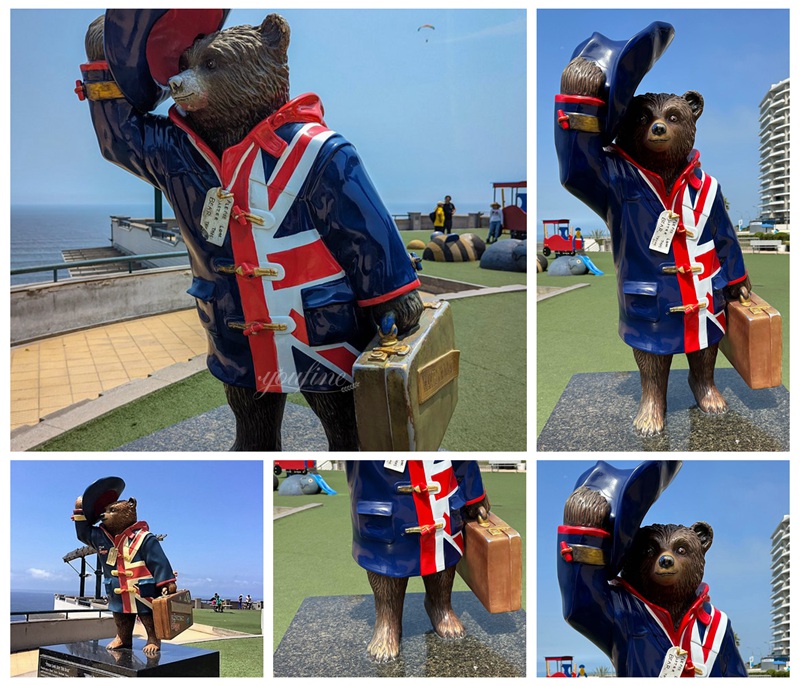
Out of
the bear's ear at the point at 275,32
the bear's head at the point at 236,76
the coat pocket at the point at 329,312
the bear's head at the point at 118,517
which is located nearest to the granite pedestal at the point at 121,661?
the bear's head at the point at 118,517

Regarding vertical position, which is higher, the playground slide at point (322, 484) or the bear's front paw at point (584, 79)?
the bear's front paw at point (584, 79)

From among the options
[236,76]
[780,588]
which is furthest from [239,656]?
[236,76]

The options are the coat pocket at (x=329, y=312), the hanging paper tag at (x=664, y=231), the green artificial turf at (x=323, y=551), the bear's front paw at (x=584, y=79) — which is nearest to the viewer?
the coat pocket at (x=329, y=312)

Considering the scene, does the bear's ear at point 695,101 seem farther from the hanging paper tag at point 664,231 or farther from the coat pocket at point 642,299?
the coat pocket at point 642,299

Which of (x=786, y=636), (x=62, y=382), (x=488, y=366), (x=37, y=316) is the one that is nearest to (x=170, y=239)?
(x=37, y=316)

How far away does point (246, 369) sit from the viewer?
87.4 inches

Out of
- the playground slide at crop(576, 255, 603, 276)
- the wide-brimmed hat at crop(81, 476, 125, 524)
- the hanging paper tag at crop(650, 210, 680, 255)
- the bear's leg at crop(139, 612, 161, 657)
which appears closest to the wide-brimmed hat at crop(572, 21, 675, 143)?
the hanging paper tag at crop(650, 210, 680, 255)

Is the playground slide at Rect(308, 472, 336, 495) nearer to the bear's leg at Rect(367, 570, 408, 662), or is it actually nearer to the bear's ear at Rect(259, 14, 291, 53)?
the bear's leg at Rect(367, 570, 408, 662)

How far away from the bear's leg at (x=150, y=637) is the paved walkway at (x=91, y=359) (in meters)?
1.08

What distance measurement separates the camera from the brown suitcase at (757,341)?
253cm

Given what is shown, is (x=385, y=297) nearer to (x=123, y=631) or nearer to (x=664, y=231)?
(x=664, y=231)

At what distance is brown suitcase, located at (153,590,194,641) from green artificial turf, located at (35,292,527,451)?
0.73m

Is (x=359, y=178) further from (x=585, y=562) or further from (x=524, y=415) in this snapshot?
(x=524, y=415)
